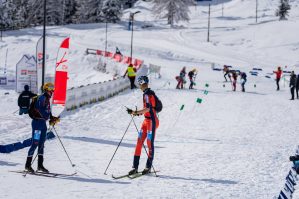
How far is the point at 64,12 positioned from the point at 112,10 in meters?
11.4

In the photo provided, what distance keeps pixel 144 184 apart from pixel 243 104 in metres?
15.8

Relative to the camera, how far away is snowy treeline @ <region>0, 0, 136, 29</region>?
85.9 metres

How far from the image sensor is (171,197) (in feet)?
27.0

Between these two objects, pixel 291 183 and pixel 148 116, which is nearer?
pixel 291 183

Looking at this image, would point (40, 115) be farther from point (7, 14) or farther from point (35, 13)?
point (35, 13)

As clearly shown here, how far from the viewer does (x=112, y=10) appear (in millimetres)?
90375

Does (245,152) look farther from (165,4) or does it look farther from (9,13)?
(165,4)

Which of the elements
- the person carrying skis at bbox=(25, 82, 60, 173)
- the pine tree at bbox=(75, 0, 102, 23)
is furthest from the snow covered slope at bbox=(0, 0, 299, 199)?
the pine tree at bbox=(75, 0, 102, 23)

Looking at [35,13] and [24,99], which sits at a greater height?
[35,13]

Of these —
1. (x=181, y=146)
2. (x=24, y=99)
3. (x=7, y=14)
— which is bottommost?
(x=181, y=146)

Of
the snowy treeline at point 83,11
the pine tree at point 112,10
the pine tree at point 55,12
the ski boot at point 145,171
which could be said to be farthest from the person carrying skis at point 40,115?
the pine tree at point 55,12

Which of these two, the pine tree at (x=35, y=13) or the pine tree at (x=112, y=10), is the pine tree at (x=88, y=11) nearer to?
the pine tree at (x=112, y=10)

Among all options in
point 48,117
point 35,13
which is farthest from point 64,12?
A: point 48,117

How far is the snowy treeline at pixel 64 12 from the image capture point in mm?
85938
